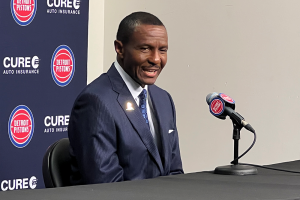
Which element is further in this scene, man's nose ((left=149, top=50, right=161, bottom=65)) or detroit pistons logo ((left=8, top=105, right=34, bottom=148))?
detroit pistons logo ((left=8, top=105, right=34, bottom=148))

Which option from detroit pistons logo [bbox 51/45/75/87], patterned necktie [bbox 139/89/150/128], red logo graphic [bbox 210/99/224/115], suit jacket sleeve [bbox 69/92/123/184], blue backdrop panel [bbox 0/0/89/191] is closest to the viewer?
red logo graphic [bbox 210/99/224/115]

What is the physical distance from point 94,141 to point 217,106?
0.48 metres

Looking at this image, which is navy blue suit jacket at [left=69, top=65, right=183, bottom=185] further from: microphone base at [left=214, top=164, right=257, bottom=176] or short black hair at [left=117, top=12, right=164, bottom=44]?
microphone base at [left=214, top=164, right=257, bottom=176]

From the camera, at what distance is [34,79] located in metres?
3.54

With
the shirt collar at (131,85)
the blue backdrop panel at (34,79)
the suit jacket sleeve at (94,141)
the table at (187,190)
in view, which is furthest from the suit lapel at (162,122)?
the blue backdrop panel at (34,79)

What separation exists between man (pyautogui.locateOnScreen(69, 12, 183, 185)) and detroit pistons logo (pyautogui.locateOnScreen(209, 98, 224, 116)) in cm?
35

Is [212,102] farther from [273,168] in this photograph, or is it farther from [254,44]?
[254,44]

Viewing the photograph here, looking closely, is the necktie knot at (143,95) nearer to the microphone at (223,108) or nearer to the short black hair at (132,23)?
the short black hair at (132,23)

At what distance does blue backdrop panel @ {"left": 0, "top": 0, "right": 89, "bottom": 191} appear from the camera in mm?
3395

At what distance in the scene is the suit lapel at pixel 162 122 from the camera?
2.19 meters

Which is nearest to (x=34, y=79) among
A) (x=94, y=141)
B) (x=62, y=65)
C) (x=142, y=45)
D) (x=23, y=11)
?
(x=62, y=65)

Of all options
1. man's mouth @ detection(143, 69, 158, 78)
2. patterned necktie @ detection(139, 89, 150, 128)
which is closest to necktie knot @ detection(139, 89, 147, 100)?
patterned necktie @ detection(139, 89, 150, 128)

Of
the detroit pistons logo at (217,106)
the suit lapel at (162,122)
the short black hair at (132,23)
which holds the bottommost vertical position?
the suit lapel at (162,122)

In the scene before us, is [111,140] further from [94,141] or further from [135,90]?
[135,90]
